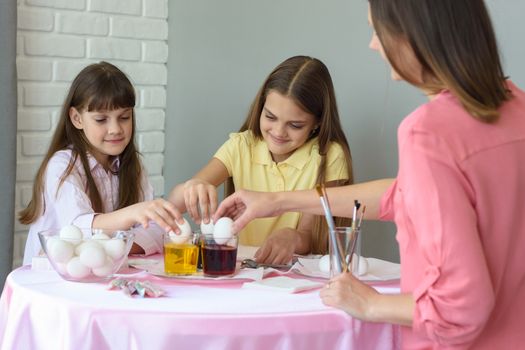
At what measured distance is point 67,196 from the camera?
209cm

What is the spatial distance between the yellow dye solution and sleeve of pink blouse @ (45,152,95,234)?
1.39 feet

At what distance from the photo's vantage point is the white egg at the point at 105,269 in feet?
5.04

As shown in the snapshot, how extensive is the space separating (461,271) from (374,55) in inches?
56.5

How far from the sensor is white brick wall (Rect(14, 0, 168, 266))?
9.43ft

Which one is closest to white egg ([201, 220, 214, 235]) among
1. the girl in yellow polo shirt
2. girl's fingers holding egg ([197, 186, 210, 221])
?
girl's fingers holding egg ([197, 186, 210, 221])

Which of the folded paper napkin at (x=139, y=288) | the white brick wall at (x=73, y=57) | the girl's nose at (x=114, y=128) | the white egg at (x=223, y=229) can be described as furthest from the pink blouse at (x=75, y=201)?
the white brick wall at (x=73, y=57)

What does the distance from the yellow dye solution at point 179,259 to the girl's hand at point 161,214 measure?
0.28 ft

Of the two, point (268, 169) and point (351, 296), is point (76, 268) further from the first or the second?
point (268, 169)

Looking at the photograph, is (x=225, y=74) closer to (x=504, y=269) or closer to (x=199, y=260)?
(x=199, y=260)

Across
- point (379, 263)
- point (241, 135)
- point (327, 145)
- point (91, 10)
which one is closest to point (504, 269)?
point (379, 263)

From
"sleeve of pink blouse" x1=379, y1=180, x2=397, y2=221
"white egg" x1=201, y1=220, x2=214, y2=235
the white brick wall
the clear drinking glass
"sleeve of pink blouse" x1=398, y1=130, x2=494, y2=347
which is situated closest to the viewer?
"sleeve of pink blouse" x1=398, y1=130, x2=494, y2=347

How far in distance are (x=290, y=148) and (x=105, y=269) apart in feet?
2.99

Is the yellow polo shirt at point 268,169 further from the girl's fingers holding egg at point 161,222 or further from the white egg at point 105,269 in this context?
the white egg at point 105,269

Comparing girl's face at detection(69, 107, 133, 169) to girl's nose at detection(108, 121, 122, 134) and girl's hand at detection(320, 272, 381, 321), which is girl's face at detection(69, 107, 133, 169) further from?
girl's hand at detection(320, 272, 381, 321)
